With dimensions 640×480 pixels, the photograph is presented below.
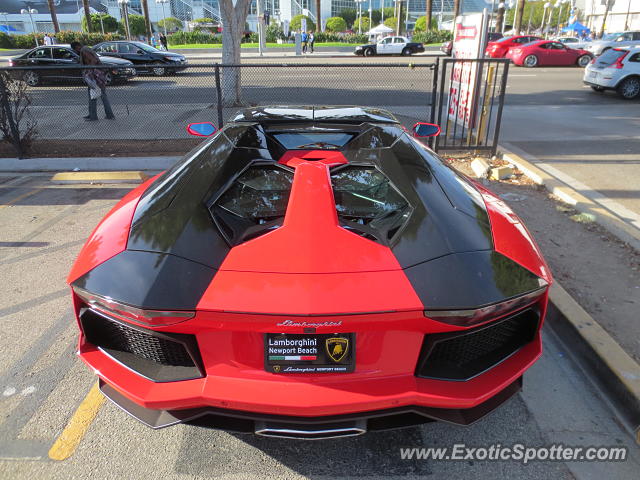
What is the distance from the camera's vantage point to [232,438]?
2.25 m

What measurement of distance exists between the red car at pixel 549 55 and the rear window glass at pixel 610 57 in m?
9.53

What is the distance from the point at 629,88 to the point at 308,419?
51.2 feet

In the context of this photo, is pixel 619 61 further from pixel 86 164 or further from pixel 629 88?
pixel 86 164

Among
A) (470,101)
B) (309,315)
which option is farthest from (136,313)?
(470,101)

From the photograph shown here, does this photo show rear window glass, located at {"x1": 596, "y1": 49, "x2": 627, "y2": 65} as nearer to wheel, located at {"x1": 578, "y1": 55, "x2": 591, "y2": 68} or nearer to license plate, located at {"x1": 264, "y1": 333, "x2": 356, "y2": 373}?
wheel, located at {"x1": 578, "y1": 55, "x2": 591, "y2": 68}

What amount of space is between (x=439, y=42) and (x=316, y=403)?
166 ft

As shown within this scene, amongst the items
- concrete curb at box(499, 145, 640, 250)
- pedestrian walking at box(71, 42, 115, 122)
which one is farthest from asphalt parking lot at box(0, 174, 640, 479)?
pedestrian walking at box(71, 42, 115, 122)

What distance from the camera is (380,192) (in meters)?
2.47

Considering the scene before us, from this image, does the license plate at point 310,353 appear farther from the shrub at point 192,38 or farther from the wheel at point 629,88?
the shrub at point 192,38

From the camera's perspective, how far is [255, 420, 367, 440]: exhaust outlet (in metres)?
1.71

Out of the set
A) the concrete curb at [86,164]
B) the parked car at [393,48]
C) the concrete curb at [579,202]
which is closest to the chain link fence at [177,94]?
the concrete curb at [86,164]

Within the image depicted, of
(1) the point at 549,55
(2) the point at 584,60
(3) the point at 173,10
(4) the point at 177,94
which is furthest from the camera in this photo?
(3) the point at 173,10

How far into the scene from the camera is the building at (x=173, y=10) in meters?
78.2

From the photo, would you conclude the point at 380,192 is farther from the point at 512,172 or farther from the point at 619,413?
the point at 512,172
